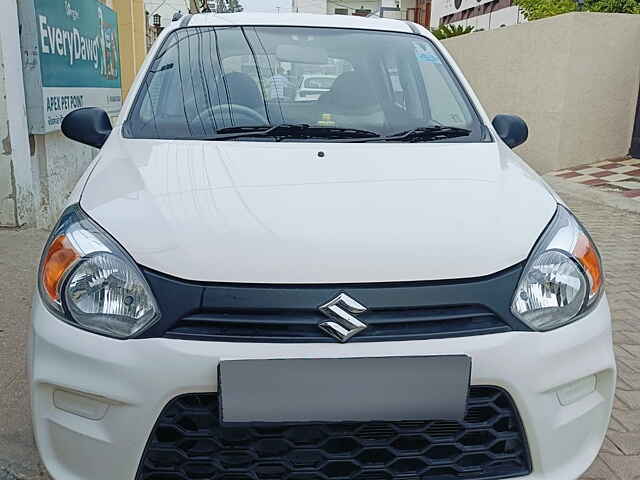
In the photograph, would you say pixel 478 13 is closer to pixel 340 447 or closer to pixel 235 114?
pixel 235 114

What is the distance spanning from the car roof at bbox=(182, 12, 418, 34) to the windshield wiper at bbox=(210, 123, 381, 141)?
0.75m

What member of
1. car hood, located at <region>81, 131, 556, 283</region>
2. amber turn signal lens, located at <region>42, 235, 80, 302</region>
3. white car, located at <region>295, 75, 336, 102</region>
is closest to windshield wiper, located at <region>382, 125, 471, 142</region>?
car hood, located at <region>81, 131, 556, 283</region>

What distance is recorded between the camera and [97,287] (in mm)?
1583

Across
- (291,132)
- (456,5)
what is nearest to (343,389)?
(291,132)

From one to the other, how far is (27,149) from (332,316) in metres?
4.13

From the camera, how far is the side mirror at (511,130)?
2760 mm

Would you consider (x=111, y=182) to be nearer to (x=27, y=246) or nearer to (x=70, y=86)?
(x=27, y=246)

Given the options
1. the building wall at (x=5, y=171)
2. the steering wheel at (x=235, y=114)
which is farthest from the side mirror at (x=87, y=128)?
the building wall at (x=5, y=171)

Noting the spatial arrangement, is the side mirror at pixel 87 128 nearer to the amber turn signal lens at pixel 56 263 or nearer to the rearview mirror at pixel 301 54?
the rearview mirror at pixel 301 54

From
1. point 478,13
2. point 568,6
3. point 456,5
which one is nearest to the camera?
point 568,6

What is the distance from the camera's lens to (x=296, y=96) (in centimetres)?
274

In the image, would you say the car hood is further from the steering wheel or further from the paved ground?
the paved ground

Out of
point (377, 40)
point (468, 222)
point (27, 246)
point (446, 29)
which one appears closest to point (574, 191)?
point (377, 40)

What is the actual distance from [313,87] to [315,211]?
1.23 m
